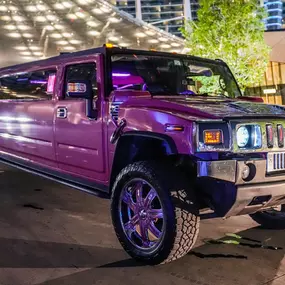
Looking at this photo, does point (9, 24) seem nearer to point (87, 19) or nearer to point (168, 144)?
point (87, 19)

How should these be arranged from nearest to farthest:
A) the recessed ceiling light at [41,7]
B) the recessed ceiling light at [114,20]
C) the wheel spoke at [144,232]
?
the wheel spoke at [144,232] < the recessed ceiling light at [114,20] < the recessed ceiling light at [41,7]

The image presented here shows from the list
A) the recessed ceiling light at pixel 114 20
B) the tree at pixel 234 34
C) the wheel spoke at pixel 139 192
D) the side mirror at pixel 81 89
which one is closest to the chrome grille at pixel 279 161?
the wheel spoke at pixel 139 192

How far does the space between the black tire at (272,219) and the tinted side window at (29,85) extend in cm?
274

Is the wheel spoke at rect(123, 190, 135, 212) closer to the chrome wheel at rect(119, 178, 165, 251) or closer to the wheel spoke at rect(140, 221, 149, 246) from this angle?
the chrome wheel at rect(119, 178, 165, 251)

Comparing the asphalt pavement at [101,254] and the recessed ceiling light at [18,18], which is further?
the recessed ceiling light at [18,18]

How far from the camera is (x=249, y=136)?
10.8 ft

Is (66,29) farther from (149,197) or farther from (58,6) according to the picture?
(149,197)

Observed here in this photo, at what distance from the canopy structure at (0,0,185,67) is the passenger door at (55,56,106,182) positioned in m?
35.1

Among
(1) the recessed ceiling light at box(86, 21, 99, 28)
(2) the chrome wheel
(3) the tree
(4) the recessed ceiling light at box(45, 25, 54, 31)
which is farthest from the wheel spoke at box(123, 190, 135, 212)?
(4) the recessed ceiling light at box(45, 25, 54, 31)

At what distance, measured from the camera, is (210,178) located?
3.10 m

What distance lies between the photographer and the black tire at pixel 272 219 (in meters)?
4.40

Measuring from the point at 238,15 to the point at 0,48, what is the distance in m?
47.5

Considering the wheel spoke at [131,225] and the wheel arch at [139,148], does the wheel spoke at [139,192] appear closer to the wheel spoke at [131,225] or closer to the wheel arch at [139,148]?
the wheel spoke at [131,225]

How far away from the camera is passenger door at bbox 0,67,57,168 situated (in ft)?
16.7
